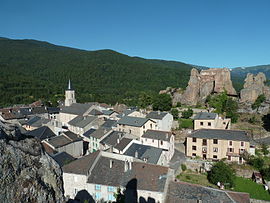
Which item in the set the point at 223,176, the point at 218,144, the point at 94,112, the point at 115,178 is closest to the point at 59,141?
the point at 115,178

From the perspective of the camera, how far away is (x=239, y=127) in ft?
133

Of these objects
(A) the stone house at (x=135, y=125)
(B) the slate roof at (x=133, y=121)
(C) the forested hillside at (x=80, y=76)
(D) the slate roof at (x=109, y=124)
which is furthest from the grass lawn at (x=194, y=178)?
(C) the forested hillside at (x=80, y=76)

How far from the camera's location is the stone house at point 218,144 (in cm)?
3198

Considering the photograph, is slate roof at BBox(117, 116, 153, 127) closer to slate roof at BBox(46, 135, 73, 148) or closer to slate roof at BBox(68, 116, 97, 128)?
slate roof at BBox(68, 116, 97, 128)

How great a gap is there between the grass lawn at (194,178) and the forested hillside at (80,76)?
48981 mm

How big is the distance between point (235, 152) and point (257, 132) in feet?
28.3

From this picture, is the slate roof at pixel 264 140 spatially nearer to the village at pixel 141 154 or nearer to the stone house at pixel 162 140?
the village at pixel 141 154

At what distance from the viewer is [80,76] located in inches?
5561

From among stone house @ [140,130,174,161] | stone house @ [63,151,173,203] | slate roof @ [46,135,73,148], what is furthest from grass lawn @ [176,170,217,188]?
slate roof @ [46,135,73,148]

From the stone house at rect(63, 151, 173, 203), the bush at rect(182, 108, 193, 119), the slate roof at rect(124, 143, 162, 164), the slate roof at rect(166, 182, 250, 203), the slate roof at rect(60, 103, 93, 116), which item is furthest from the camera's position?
the slate roof at rect(60, 103, 93, 116)

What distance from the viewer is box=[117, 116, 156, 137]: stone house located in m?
38.1

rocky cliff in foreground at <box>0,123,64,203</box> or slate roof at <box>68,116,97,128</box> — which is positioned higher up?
rocky cliff in foreground at <box>0,123,64,203</box>

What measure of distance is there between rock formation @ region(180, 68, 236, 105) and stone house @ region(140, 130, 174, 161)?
22.3m

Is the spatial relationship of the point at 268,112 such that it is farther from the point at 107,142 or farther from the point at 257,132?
the point at 107,142
